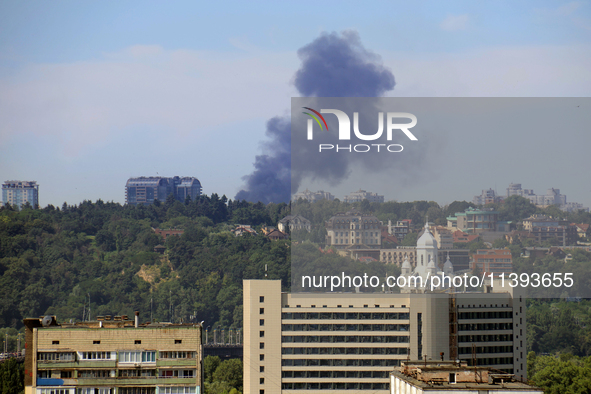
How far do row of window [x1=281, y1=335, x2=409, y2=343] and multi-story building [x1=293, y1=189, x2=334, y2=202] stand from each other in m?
77.0

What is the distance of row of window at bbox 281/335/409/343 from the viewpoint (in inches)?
3095

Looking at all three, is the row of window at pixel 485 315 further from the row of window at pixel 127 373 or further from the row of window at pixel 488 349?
the row of window at pixel 127 373

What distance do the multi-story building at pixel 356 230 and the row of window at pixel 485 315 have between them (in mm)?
69503

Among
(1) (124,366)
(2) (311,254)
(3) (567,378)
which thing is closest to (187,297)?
→ (2) (311,254)

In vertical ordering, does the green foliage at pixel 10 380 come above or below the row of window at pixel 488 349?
below

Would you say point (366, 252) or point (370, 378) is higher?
point (366, 252)

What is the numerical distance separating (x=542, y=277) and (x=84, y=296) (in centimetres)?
8814

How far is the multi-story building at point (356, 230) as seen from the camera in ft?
506

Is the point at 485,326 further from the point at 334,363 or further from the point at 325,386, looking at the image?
the point at 325,386

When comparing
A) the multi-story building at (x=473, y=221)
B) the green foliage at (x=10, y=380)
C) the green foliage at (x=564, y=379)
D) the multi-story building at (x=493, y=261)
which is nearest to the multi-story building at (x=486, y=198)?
the multi-story building at (x=473, y=221)

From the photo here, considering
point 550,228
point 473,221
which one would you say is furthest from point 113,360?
point 550,228

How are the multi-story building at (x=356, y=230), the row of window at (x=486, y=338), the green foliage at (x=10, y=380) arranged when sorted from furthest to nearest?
the multi-story building at (x=356, y=230)
the green foliage at (x=10, y=380)
the row of window at (x=486, y=338)

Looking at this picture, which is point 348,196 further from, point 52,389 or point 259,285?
point 52,389

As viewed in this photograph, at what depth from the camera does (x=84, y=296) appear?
188 meters
